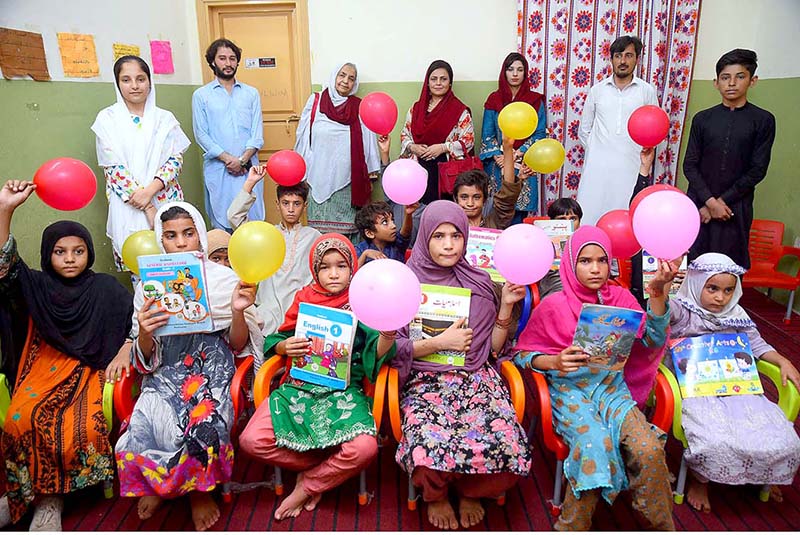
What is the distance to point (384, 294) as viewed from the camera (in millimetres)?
1661

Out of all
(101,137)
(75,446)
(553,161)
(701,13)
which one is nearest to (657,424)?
(553,161)

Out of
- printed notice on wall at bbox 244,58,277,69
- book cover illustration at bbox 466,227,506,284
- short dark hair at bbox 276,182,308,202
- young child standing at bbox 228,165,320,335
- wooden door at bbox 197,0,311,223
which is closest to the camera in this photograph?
book cover illustration at bbox 466,227,506,284

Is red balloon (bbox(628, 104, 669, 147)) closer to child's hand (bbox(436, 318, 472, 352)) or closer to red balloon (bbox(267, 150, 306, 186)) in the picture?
child's hand (bbox(436, 318, 472, 352))

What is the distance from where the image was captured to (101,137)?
303 centimetres

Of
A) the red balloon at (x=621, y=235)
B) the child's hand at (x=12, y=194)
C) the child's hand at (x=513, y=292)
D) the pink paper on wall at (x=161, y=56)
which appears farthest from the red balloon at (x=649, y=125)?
the pink paper on wall at (x=161, y=56)

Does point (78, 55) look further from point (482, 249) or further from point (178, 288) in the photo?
point (482, 249)

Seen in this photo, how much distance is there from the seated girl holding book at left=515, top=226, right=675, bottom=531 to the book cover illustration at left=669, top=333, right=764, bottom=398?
0.18 meters

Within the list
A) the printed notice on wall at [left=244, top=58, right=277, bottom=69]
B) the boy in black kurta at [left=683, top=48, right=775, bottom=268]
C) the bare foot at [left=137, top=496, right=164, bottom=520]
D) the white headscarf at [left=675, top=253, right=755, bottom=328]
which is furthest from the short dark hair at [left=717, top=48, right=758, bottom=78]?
the bare foot at [left=137, top=496, right=164, bottom=520]

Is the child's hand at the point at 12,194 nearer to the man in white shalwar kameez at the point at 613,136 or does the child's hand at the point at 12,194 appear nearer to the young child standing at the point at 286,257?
the young child standing at the point at 286,257

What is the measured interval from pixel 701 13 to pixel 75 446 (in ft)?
16.2

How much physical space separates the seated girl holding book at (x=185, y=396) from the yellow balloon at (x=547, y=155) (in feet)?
5.76

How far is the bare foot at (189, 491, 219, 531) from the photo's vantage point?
75.8 inches

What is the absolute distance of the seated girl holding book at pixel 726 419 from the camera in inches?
73.2

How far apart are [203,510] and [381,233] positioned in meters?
1.51
